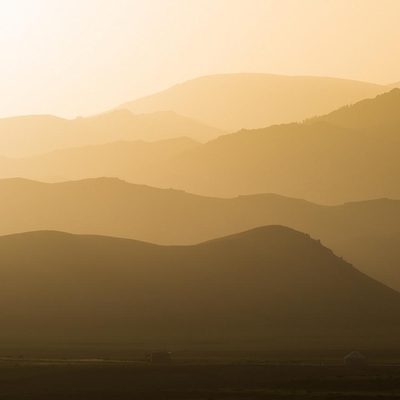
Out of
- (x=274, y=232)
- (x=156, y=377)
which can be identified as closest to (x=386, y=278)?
(x=274, y=232)

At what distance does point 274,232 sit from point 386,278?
2800 cm

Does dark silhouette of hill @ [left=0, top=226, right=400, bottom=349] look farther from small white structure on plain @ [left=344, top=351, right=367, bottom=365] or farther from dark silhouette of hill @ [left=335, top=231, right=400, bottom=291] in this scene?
dark silhouette of hill @ [left=335, top=231, right=400, bottom=291]

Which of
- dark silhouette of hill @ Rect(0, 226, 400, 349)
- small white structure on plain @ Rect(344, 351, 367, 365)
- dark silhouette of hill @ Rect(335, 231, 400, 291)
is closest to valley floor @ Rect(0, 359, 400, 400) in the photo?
small white structure on plain @ Rect(344, 351, 367, 365)

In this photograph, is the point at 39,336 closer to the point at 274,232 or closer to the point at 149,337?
the point at 149,337

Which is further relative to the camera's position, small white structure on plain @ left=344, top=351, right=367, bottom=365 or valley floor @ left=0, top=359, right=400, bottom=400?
small white structure on plain @ left=344, top=351, right=367, bottom=365

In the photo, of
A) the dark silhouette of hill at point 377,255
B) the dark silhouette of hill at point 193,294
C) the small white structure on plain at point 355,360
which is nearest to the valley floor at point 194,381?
the small white structure on plain at point 355,360

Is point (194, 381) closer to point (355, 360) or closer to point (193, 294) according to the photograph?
point (355, 360)

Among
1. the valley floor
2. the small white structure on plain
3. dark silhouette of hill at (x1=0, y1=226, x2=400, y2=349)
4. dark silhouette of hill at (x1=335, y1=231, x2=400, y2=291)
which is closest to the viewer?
the valley floor

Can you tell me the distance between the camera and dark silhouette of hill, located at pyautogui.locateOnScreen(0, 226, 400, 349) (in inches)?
4759

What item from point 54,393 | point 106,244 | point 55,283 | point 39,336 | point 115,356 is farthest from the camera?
point 106,244

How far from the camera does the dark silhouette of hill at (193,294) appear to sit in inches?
4759

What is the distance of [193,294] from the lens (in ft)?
440

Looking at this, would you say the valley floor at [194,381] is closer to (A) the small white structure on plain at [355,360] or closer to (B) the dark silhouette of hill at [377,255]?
(A) the small white structure on plain at [355,360]

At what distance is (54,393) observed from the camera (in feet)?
231
